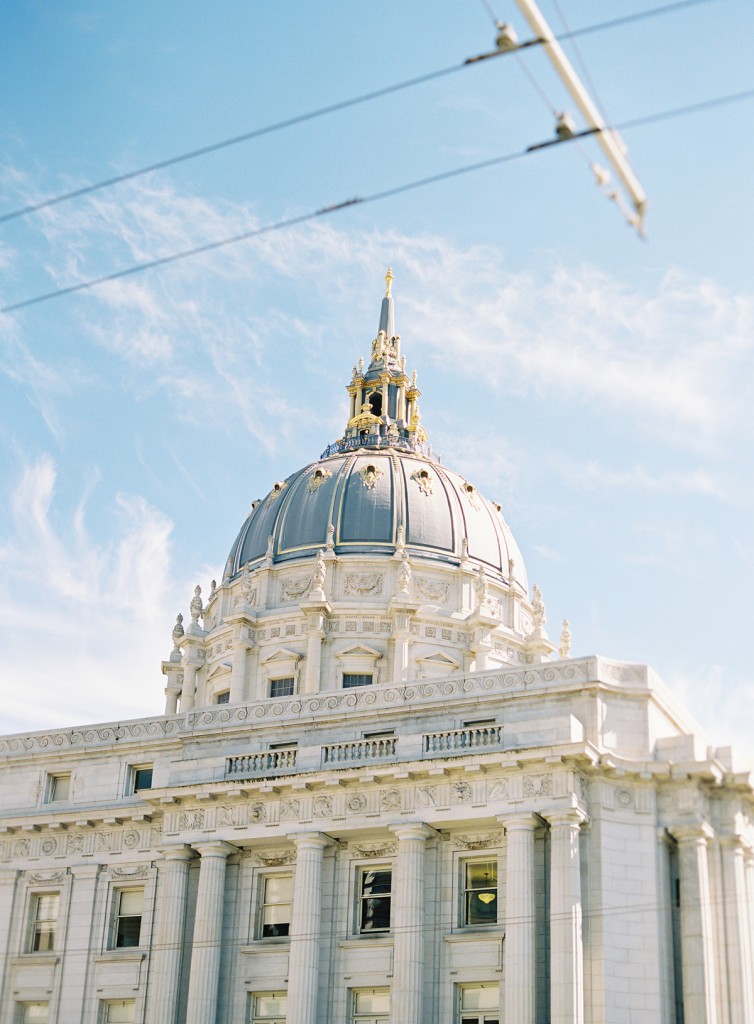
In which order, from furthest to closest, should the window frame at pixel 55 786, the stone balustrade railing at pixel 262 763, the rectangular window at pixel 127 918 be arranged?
the window frame at pixel 55 786, the rectangular window at pixel 127 918, the stone balustrade railing at pixel 262 763

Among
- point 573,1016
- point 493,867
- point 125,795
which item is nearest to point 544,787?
point 493,867

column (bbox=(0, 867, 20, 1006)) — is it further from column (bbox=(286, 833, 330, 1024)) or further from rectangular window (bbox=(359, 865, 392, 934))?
rectangular window (bbox=(359, 865, 392, 934))

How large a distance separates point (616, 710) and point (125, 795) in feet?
57.9

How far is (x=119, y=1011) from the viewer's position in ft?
155

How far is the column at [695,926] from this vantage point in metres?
41.5

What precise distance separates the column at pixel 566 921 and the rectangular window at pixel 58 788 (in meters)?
19.5

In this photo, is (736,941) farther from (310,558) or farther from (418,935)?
(310,558)

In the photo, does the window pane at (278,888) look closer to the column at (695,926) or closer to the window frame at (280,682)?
the column at (695,926)

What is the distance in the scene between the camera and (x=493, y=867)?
43.8 metres

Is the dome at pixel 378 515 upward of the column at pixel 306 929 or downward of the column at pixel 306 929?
upward

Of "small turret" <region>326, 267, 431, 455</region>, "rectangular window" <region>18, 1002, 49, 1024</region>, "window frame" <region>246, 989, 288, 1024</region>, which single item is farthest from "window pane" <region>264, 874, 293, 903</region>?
"small turret" <region>326, 267, 431, 455</region>

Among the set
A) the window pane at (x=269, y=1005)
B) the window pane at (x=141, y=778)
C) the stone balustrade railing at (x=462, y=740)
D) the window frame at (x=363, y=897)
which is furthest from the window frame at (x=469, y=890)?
the window pane at (x=141, y=778)

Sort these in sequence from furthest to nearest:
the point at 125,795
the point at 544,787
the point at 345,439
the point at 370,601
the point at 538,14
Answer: the point at 345,439 → the point at 370,601 → the point at 125,795 → the point at 544,787 → the point at 538,14

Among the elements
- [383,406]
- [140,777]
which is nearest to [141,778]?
[140,777]
